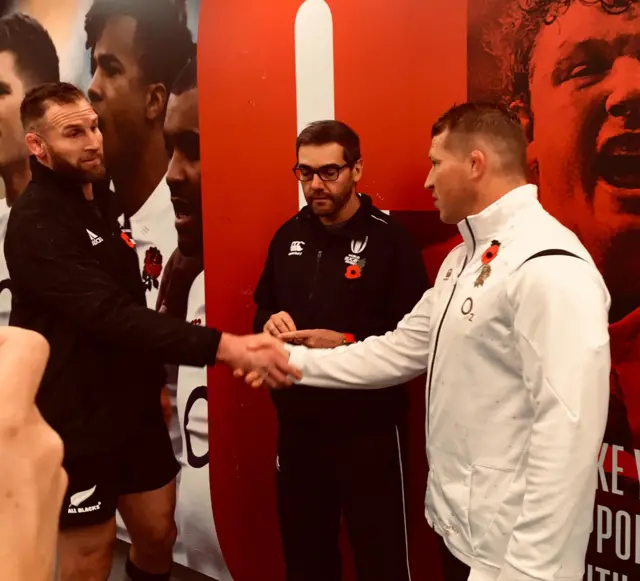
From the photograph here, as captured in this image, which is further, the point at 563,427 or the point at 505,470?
the point at 505,470

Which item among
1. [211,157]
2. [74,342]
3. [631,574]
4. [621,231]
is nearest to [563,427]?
[621,231]

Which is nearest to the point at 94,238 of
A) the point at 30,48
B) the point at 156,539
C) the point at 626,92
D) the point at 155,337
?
the point at 155,337

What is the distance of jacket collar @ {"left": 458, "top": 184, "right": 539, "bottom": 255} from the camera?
1300mm

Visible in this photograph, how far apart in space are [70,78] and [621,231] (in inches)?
96.2

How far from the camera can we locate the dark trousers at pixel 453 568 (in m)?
1.42

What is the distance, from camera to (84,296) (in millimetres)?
1770

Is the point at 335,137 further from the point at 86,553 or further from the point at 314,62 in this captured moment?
the point at 86,553

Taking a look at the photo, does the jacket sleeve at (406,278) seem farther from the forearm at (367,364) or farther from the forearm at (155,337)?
the forearm at (155,337)

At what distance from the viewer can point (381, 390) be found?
1985 millimetres

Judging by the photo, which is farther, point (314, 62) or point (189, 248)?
point (189, 248)

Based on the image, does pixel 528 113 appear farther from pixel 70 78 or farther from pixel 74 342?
pixel 70 78

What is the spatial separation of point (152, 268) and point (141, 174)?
0.40m

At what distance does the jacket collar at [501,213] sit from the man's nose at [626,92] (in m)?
0.46

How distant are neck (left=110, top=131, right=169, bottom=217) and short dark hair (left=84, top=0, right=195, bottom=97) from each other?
0.25 metres
